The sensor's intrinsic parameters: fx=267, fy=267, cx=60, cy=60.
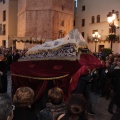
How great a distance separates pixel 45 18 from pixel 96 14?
7475 millimetres

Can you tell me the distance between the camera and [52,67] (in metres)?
6.38

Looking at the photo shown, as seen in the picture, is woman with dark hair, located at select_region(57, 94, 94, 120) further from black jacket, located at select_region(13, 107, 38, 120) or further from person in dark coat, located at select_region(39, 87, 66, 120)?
person in dark coat, located at select_region(39, 87, 66, 120)

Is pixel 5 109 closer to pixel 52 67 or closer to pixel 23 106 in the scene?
pixel 23 106

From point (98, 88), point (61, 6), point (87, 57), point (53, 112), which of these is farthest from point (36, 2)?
point (53, 112)

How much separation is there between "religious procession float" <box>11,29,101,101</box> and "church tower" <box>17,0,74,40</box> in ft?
88.6

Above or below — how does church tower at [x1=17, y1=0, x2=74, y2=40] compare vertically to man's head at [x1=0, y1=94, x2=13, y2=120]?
above

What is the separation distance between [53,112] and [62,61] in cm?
292

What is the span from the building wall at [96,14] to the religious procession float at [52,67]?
90.0 feet

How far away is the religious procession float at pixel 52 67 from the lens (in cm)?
620

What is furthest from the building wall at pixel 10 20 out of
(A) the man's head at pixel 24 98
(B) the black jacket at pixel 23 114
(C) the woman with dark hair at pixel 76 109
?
(C) the woman with dark hair at pixel 76 109

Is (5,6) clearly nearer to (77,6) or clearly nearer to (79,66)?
(77,6)

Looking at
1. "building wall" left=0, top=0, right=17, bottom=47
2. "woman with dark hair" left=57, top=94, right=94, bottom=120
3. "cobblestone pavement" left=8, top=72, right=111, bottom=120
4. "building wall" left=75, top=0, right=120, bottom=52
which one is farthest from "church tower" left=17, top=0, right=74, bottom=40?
"woman with dark hair" left=57, top=94, right=94, bottom=120

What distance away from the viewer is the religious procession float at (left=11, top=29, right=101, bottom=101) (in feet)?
20.3

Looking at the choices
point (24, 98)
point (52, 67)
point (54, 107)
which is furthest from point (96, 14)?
point (24, 98)
